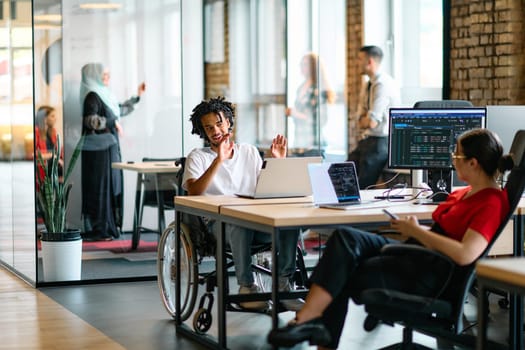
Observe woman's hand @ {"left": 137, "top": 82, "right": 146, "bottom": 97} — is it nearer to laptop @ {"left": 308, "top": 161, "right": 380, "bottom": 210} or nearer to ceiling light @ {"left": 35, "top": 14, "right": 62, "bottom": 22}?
ceiling light @ {"left": 35, "top": 14, "right": 62, "bottom": 22}

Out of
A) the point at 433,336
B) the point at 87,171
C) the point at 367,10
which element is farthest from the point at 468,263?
the point at 367,10

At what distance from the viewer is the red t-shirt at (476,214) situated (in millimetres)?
3807

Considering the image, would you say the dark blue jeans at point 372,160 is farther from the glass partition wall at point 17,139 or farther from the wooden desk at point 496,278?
the wooden desk at point 496,278

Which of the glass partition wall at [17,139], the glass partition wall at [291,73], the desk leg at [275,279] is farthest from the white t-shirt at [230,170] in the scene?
the glass partition wall at [291,73]

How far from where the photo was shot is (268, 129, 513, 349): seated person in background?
3928 mm

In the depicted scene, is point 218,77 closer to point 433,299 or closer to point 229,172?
point 229,172

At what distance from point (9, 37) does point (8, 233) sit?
1432 millimetres

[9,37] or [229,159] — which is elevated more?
[9,37]

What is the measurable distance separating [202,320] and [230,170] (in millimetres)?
802

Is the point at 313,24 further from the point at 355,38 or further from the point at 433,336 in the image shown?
the point at 433,336

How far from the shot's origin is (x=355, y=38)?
9.44 m

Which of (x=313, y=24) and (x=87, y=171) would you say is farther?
(x=313, y=24)

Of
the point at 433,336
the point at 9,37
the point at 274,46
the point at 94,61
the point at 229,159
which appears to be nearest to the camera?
the point at 433,336

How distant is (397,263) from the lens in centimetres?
395
